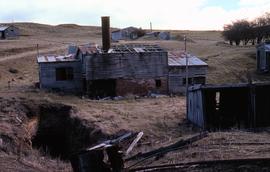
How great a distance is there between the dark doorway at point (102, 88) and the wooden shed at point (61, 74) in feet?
5.79

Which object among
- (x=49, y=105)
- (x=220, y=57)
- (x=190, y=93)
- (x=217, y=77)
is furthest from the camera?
(x=220, y=57)

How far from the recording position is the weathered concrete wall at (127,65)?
4153 centimetres

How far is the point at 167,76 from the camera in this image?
4388 cm

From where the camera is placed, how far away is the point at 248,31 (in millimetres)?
82625

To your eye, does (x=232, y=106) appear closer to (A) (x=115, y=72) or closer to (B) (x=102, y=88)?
(A) (x=115, y=72)

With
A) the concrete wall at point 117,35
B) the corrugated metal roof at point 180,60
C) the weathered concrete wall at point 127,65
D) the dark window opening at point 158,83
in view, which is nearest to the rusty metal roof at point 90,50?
the weathered concrete wall at point 127,65

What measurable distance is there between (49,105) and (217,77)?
2302 centimetres

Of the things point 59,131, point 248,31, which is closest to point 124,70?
point 59,131

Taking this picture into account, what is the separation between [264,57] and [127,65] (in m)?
16.1

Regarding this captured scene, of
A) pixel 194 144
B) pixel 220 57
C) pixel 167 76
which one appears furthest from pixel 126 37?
pixel 194 144

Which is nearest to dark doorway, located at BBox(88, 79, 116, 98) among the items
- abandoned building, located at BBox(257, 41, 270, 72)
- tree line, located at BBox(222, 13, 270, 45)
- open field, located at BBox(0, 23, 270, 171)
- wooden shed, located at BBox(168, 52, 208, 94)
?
open field, located at BBox(0, 23, 270, 171)

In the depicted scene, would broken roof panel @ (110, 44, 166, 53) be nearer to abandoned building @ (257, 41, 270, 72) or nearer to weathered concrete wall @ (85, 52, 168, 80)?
weathered concrete wall @ (85, 52, 168, 80)

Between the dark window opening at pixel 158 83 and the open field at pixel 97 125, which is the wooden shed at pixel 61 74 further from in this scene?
the dark window opening at pixel 158 83

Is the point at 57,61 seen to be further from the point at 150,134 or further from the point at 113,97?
the point at 150,134
